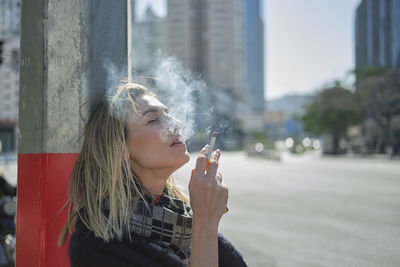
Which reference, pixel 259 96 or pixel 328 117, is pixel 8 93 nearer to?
pixel 328 117

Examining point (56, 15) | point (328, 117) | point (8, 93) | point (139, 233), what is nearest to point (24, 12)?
point (56, 15)

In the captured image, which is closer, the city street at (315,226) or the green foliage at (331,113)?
the city street at (315,226)

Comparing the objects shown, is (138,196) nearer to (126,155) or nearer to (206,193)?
(126,155)

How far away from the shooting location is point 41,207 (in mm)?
1639

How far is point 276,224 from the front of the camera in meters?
5.84

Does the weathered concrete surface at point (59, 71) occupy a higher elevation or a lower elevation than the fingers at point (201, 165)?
higher

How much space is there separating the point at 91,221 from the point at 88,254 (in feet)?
0.40

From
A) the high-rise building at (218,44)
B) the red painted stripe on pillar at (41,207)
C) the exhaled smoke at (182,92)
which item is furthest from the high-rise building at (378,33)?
the red painted stripe on pillar at (41,207)

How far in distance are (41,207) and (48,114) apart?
1.45ft

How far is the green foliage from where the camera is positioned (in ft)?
125

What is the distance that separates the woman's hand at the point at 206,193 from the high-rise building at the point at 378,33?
169 feet

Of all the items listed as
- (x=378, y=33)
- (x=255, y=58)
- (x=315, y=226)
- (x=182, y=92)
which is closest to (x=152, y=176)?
(x=182, y=92)

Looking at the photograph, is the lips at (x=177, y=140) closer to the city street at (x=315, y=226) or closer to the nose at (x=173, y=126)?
the nose at (x=173, y=126)

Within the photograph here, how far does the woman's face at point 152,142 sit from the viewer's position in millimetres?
1574
